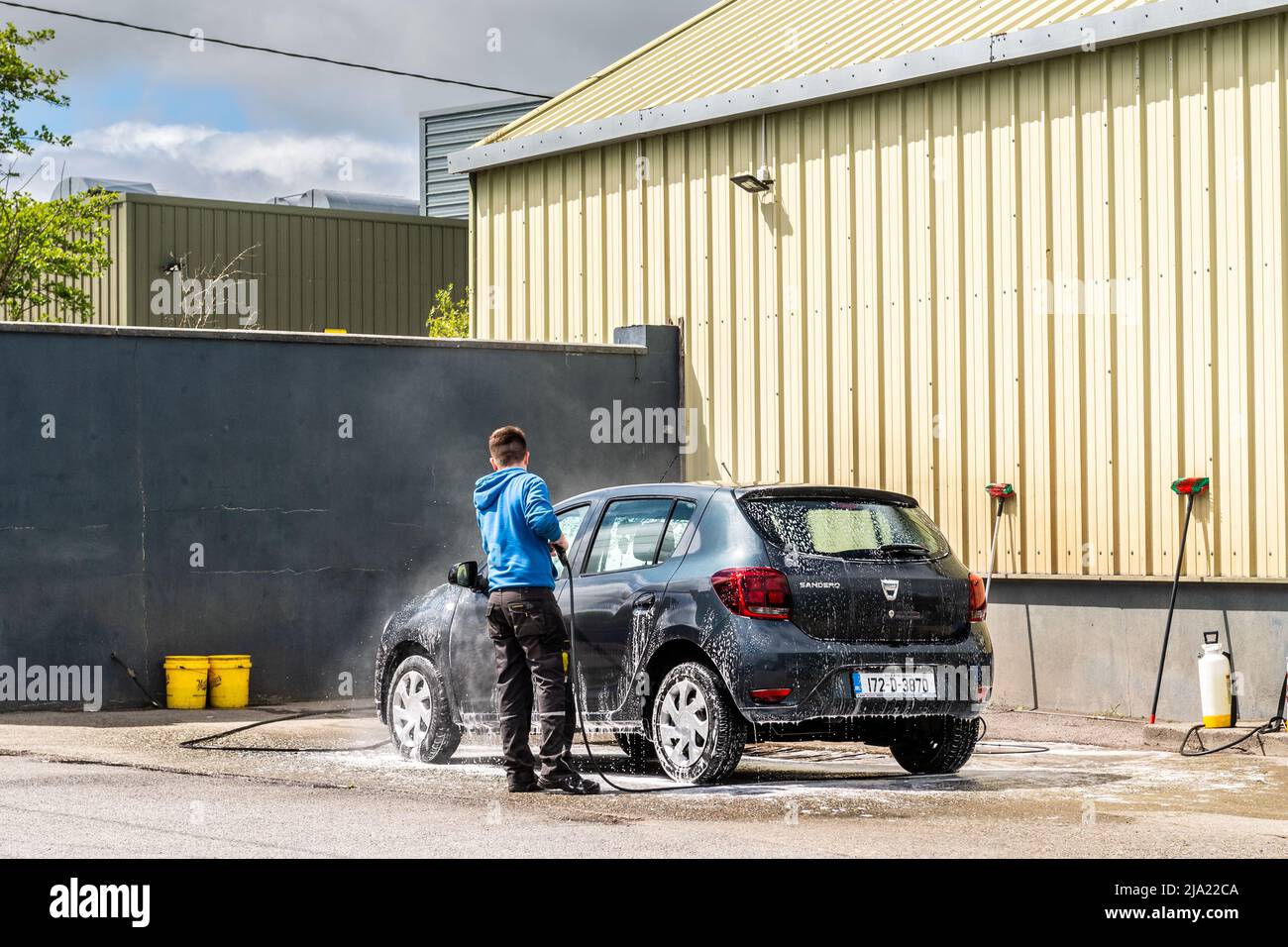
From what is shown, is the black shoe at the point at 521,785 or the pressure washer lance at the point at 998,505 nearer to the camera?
the black shoe at the point at 521,785

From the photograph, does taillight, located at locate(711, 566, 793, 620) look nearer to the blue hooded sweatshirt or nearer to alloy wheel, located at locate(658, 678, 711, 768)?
alloy wheel, located at locate(658, 678, 711, 768)

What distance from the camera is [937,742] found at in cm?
1048

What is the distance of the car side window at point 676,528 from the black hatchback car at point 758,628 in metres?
0.01

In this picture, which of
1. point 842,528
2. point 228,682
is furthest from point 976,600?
point 228,682

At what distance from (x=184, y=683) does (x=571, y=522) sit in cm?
521

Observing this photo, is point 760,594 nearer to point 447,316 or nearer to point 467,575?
point 467,575

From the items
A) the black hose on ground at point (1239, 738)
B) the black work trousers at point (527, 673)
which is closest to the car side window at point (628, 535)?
the black work trousers at point (527, 673)

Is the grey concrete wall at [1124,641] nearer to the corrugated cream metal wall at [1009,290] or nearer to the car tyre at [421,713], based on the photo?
the corrugated cream metal wall at [1009,290]

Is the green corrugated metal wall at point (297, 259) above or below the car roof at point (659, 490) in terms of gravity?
above

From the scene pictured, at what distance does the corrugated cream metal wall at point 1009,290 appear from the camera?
13.9m

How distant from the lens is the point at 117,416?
14.9m

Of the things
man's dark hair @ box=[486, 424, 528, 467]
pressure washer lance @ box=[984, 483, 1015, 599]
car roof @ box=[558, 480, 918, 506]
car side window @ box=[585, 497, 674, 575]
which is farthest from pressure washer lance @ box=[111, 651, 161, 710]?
pressure washer lance @ box=[984, 483, 1015, 599]

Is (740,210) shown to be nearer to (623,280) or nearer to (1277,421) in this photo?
(623,280)
